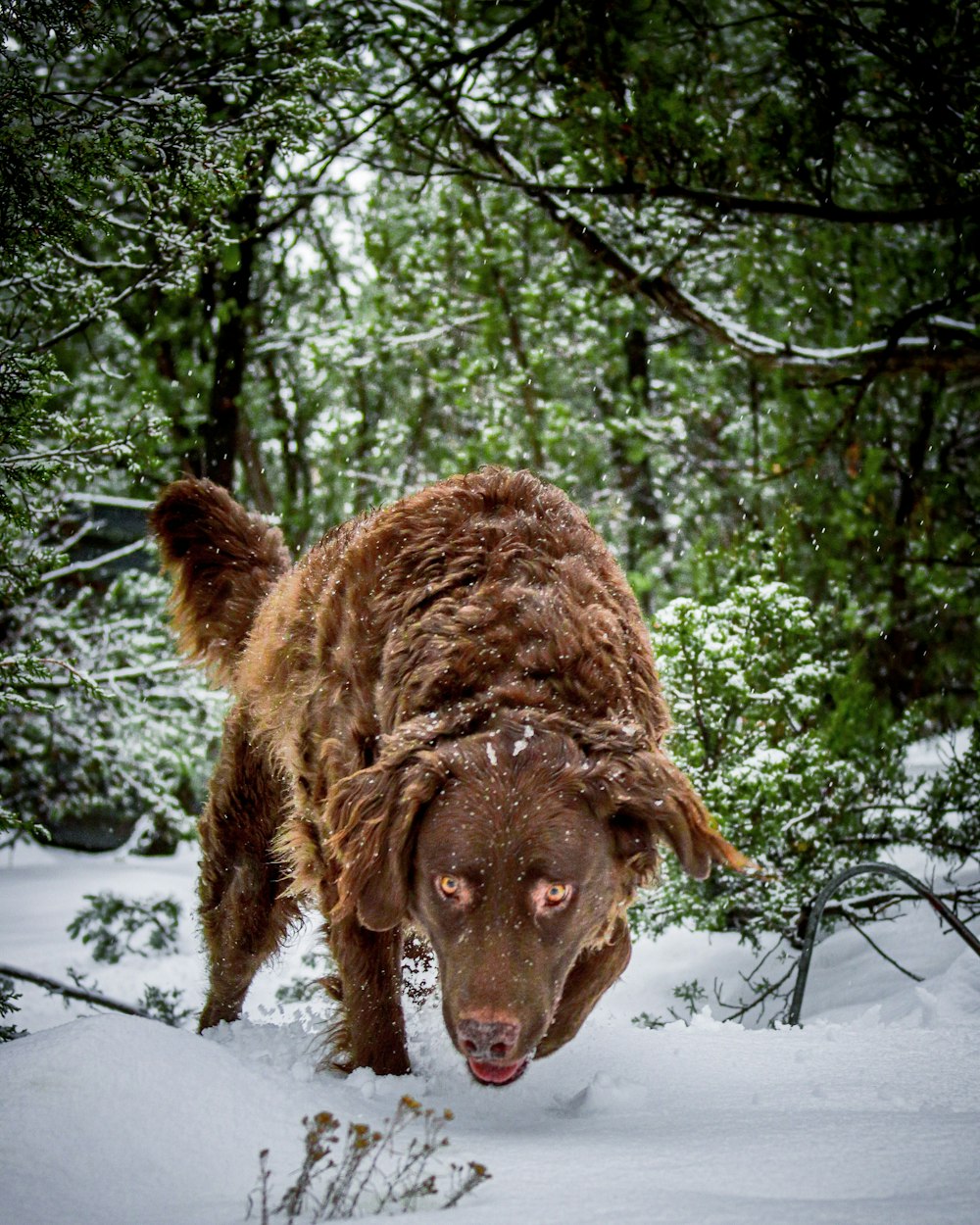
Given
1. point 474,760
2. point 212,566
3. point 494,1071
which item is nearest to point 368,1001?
point 494,1071

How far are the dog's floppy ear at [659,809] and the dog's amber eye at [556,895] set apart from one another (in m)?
0.23

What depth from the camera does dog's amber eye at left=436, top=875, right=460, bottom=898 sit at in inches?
105

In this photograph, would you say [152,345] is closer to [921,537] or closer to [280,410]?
[280,410]

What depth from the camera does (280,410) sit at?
12.6 m

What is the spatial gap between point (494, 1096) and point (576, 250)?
8.66 m

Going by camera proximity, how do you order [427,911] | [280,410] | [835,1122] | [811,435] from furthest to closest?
[280,410] → [811,435] → [427,911] → [835,1122]

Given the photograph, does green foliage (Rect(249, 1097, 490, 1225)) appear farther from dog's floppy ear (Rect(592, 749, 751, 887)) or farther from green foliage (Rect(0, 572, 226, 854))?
green foliage (Rect(0, 572, 226, 854))

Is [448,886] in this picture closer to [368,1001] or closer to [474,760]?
[474,760]

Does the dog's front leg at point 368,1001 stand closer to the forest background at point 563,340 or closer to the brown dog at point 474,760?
the brown dog at point 474,760

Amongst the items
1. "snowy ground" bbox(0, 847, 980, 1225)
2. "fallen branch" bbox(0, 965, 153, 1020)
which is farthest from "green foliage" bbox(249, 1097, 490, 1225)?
"fallen branch" bbox(0, 965, 153, 1020)

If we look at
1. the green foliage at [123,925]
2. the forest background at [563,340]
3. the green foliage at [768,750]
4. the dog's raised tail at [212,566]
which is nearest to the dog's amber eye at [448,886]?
the forest background at [563,340]

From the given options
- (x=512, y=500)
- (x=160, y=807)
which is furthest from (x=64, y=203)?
(x=160, y=807)

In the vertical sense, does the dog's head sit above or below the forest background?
below

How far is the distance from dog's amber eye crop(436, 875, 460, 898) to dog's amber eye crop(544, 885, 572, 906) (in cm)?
23
